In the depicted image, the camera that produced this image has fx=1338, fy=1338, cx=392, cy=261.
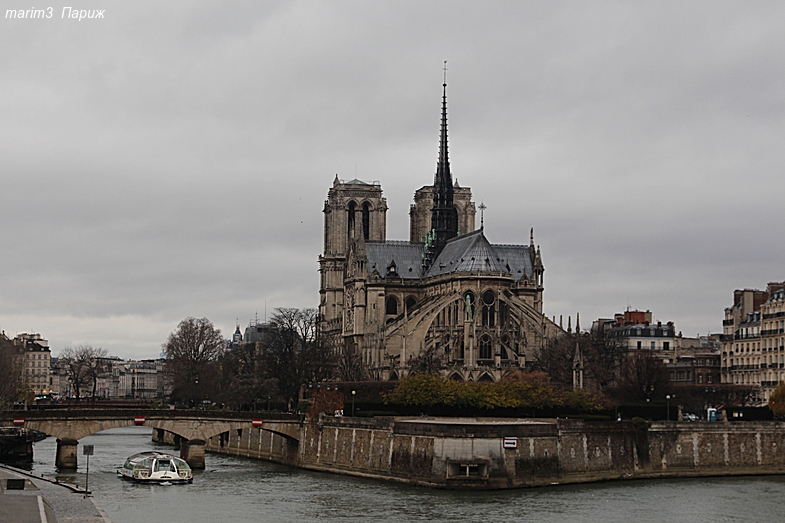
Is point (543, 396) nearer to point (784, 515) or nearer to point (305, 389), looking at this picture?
point (305, 389)

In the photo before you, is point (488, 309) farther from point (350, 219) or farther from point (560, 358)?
point (350, 219)

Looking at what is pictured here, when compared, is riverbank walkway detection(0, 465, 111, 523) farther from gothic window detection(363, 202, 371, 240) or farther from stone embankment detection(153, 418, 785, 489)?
gothic window detection(363, 202, 371, 240)

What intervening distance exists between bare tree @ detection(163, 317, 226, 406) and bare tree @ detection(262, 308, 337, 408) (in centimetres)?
1370

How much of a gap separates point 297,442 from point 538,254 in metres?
52.3

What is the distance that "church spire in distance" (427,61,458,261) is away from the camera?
12825 cm

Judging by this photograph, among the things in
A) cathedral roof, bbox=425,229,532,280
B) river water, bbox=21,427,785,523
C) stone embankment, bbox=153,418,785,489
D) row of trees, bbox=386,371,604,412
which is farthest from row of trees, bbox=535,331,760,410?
river water, bbox=21,427,785,523

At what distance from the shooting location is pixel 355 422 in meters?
70.6

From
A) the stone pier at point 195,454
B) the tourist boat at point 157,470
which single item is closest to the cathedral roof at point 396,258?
the stone pier at point 195,454

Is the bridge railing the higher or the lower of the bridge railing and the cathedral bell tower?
the lower

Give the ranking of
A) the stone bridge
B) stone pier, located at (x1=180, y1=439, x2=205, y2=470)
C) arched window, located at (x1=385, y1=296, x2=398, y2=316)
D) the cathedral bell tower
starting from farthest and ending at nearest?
the cathedral bell tower
arched window, located at (x1=385, y1=296, x2=398, y2=316)
stone pier, located at (x1=180, y1=439, x2=205, y2=470)
the stone bridge

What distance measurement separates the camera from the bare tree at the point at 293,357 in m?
101

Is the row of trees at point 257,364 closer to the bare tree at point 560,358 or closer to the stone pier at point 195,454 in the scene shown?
the bare tree at point 560,358

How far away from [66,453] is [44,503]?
93.6 ft

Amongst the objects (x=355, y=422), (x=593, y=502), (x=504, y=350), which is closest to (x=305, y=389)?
(x=504, y=350)
